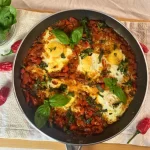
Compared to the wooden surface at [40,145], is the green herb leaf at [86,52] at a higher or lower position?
higher

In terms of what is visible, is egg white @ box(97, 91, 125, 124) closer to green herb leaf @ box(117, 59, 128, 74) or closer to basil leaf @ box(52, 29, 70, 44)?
green herb leaf @ box(117, 59, 128, 74)

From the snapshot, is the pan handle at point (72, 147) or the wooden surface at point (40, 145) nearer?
the pan handle at point (72, 147)

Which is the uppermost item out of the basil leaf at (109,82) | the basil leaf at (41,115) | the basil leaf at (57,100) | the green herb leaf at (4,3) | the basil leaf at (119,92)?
the green herb leaf at (4,3)

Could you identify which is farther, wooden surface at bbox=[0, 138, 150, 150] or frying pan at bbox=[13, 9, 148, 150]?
wooden surface at bbox=[0, 138, 150, 150]

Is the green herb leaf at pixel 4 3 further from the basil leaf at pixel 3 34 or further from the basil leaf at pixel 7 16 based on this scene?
the basil leaf at pixel 3 34

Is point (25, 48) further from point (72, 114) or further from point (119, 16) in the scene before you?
point (119, 16)

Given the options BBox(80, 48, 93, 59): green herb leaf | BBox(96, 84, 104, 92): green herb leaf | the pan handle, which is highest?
BBox(80, 48, 93, 59): green herb leaf

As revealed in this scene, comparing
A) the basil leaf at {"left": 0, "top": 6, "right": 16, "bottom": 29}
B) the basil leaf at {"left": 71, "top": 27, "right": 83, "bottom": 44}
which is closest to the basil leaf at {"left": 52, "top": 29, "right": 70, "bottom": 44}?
the basil leaf at {"left": 71, "top": 27, "right": 83, "bottom": 44}

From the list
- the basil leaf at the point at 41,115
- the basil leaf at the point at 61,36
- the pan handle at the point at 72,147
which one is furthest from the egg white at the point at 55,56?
the pan handle at the point at 72,147

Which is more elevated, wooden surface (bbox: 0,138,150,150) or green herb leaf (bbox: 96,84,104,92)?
green herb leaf (bbox: 96,84,104,92)
